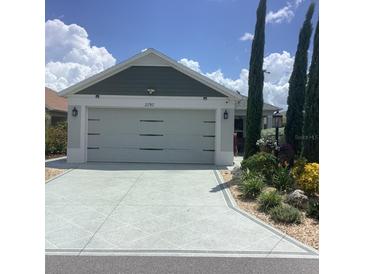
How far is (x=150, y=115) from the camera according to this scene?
13398mm

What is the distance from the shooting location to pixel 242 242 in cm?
498

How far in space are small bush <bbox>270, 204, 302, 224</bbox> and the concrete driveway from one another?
0.40m

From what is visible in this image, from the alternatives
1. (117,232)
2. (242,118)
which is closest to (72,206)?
(117,232)

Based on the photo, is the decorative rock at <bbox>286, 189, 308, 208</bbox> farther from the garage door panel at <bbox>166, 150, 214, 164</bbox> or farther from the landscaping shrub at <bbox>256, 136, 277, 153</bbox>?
the garage door panel at <bbox>166, 150, 214, 164</bbox>

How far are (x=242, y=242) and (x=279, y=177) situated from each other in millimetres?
3637

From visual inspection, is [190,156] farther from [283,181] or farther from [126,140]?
[283,181]

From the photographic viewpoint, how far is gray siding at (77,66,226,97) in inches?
514

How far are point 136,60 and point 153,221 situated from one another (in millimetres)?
8618

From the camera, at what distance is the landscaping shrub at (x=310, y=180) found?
723cm

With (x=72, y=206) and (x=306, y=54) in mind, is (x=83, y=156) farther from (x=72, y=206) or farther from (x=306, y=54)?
(x=306, y=54)

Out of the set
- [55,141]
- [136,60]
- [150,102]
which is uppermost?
[136,60]

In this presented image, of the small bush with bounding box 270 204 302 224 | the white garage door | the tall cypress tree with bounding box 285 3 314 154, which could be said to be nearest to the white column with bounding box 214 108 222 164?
the white garage door

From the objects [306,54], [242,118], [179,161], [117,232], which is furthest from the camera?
[242,118]

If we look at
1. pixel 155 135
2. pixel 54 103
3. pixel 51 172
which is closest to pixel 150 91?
pixel 155 135
